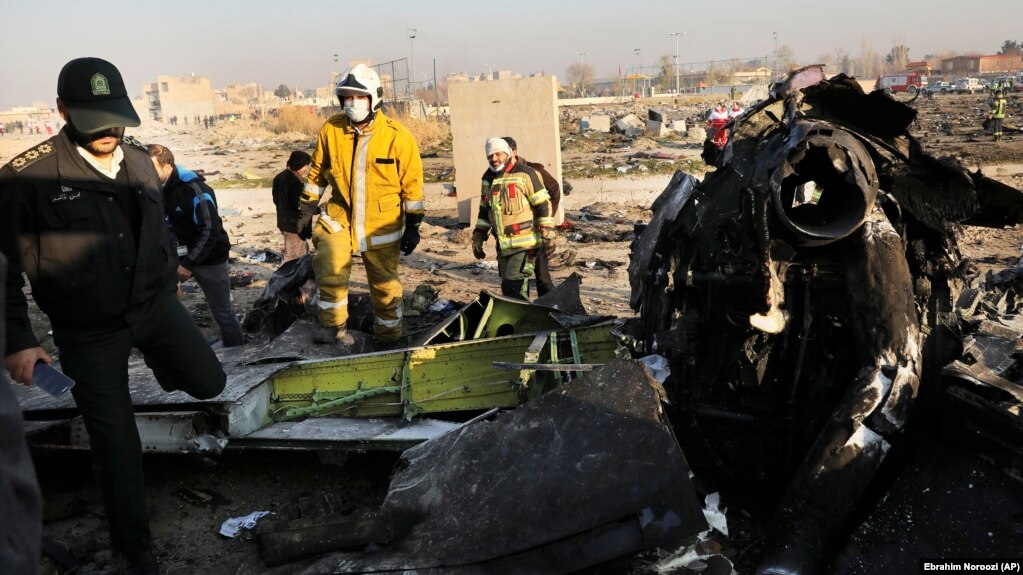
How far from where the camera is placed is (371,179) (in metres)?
5.07

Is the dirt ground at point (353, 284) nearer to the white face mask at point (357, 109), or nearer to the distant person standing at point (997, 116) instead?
the distant person standing at point (997, 116)

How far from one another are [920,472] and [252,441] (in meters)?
2.85

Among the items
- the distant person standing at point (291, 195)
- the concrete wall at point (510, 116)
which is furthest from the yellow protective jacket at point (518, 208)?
the concrete wall at point (510, 116)

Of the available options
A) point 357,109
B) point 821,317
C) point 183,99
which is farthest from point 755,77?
point 821,317

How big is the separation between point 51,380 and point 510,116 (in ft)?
26.1

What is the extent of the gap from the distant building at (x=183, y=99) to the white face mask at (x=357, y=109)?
54394mm

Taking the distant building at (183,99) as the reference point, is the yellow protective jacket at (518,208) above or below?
below

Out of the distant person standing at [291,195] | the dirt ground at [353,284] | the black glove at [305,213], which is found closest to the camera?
the dirt ground at [353,284]

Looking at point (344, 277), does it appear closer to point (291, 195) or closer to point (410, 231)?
point (410, 231)

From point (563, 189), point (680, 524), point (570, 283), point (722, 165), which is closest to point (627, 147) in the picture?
point (563, 189)

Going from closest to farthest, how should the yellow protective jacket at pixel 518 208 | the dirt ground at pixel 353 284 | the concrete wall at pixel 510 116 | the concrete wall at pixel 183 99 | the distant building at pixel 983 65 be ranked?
the dirt ground at pixel 353 284 < the yellow protective jacket at pixel 518 208 < the concrete wall at pixel 510 116 < the concrete wall at pixel 183 99 < the distant building at pixel 983 65

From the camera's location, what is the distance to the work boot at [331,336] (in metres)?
4.80

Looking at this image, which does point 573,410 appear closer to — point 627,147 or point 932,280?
point 932,280

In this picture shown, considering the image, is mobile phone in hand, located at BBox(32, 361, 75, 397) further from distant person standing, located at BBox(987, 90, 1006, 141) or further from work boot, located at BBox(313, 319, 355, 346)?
distant person standing, located at BBox(987, 90, 1006, 141)
